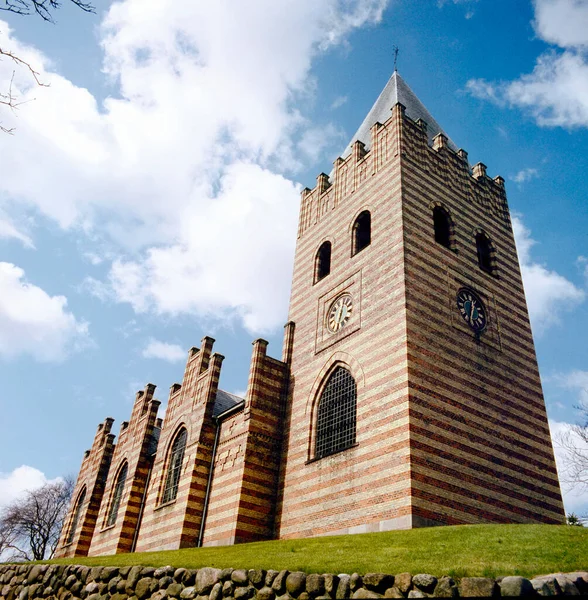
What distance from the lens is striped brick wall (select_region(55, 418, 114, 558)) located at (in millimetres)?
32594

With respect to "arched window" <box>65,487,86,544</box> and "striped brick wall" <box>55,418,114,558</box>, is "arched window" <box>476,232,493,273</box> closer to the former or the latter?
"striped brick wall" <box>55,418,114,558</box>

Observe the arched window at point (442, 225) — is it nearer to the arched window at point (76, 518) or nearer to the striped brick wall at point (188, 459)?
the striped brick wall at point (188, 459)

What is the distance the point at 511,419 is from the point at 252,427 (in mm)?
9883

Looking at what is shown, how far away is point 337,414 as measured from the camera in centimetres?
2014

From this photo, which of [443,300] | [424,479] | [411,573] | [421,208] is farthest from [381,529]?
[421,208]

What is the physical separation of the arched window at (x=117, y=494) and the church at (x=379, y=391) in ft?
2.25

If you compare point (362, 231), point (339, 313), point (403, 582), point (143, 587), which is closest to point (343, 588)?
point (403, 582)

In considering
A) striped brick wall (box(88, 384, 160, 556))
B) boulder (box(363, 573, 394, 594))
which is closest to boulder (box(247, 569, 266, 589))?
boulder (box(363, 573, 394, 594))

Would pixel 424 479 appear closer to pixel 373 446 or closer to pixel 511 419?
pixel 373 446

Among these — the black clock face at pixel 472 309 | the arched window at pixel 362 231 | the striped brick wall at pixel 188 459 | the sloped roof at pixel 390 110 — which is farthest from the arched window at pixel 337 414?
the sloped roof at pixel 390 110

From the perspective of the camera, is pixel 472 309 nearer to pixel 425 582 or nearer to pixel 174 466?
pixel 425 582

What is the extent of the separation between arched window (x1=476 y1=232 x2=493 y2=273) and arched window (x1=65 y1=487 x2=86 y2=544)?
2868 cm

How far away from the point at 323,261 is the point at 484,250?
754 cm

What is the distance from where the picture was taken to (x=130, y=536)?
27188 mm
